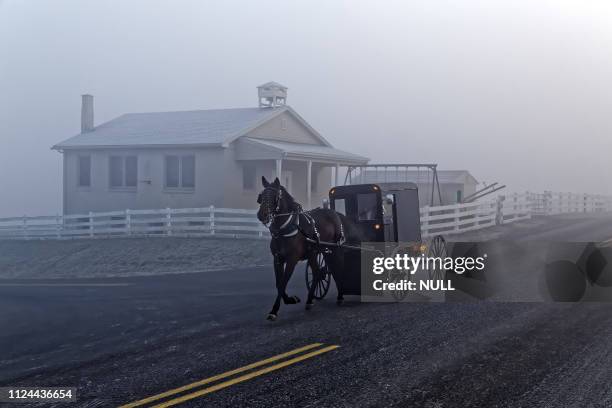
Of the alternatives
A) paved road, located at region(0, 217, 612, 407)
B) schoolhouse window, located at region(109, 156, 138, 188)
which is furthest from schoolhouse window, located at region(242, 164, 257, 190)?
paved road, located at region(0, 217, 612, 407)

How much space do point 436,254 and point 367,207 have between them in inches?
89.6

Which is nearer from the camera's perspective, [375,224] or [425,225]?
[375,224]

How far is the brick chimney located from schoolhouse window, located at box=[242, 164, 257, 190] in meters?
11.8

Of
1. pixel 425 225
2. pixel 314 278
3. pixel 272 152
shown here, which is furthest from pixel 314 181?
pixel 314 278

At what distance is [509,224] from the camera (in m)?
33.0

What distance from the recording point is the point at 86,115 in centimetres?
3953

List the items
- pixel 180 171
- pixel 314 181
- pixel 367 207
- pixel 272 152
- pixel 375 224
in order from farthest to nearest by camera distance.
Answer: pixel 314 181
pixel 180 171
pixel 272 152
pixel 367 207
pixel 375 224

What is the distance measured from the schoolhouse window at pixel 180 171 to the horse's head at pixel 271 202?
847 inches

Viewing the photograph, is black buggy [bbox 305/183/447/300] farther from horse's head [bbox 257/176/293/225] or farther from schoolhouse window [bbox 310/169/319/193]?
schoolhouse window [bbox 310/169/319/193]

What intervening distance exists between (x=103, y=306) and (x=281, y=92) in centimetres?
2571

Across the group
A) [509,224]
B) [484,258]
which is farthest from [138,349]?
[509,224]

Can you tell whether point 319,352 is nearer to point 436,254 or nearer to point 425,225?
point 436,254

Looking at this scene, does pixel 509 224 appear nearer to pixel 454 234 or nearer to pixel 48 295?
pixel 454 234

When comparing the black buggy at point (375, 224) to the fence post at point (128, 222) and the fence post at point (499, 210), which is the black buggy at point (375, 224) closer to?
the fence post at point (128, 222)
